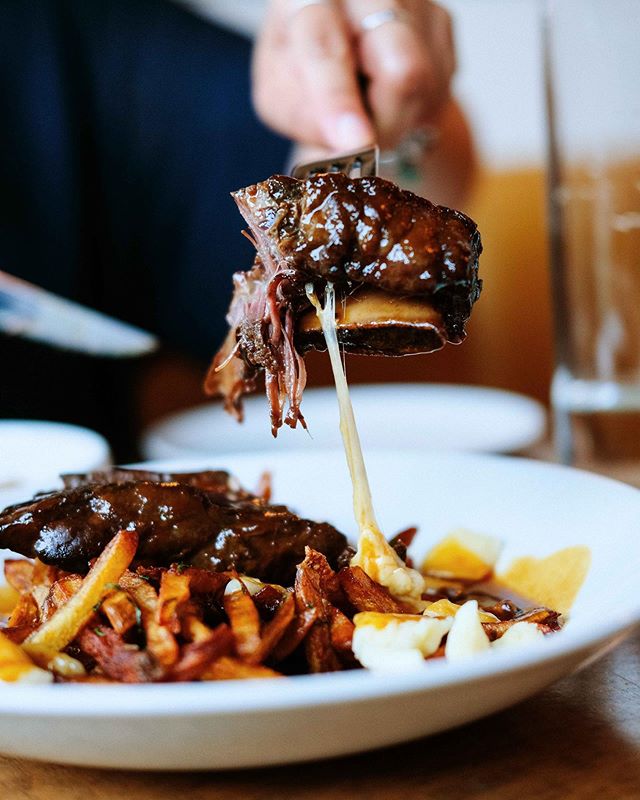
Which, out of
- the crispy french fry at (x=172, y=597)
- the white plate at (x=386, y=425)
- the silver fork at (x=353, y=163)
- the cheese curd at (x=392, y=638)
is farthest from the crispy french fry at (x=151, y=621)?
the white plate at (x=386, y=425)

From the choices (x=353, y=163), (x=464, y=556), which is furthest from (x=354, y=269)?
(x=464, y=556)

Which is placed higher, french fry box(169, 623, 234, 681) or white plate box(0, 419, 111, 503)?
white plate box(0, 419, 111, 503)

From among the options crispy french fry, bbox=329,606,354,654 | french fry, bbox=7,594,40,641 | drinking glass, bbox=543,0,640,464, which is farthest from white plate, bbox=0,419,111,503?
drinking glass, bbox=543,0,640,464

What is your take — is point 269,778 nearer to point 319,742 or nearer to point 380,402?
point 319,742

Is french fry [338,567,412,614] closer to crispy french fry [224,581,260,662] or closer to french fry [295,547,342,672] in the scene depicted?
french fry [295,547,342,672]

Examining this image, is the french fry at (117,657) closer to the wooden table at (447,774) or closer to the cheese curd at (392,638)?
the wooden table at (447,774)

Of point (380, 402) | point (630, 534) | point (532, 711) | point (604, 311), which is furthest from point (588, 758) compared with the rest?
point (380, 402)
